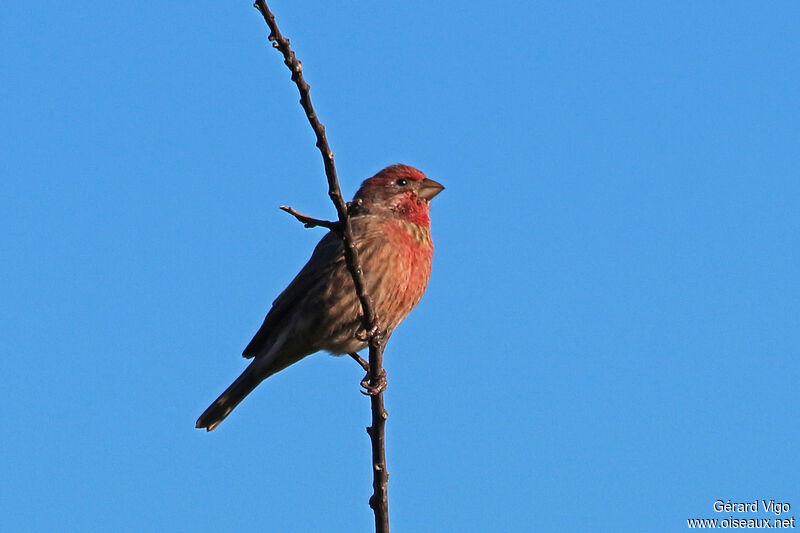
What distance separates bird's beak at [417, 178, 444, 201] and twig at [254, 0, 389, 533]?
2.95 meters

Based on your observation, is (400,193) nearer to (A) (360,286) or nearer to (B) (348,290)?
(B) (348,290)

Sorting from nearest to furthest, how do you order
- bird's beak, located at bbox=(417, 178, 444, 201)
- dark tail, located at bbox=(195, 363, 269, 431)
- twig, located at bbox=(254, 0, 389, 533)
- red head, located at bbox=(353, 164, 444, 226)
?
twig, located at bbox=(254, 0, 389, 533), dark tail, located at bbox=(195, 363, 269, 431), red head, located at bbox=(353, 164, 444, 226), bird's beak, located at bbox=(417, 178, 444, 201)

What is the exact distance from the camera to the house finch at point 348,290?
8.30 metres

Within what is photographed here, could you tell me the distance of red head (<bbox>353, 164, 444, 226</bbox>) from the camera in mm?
8992

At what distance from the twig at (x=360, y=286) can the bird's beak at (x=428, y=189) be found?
116 inches

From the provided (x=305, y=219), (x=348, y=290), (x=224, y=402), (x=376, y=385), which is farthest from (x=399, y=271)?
(x=305, y=219)

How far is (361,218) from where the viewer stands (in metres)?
8.84

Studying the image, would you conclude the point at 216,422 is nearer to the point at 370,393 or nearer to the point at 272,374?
the point at 272,374

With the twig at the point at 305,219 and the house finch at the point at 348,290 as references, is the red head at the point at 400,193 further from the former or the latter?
the twig at the point at 305,219

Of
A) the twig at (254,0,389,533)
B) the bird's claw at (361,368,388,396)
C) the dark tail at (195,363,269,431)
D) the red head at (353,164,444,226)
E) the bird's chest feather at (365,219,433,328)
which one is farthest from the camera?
the red head at (353,164,444,226)

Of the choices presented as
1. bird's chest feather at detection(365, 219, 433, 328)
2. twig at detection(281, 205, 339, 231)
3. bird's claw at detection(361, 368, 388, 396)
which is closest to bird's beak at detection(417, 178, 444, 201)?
bird's chest feather at detection(365, 219, 433, 328)

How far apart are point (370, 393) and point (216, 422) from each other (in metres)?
3.10

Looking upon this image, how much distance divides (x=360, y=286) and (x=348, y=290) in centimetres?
273

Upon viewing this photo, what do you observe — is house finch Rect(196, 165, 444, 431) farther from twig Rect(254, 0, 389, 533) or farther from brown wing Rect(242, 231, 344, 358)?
twig Rect(254, 0, 389, 533)
